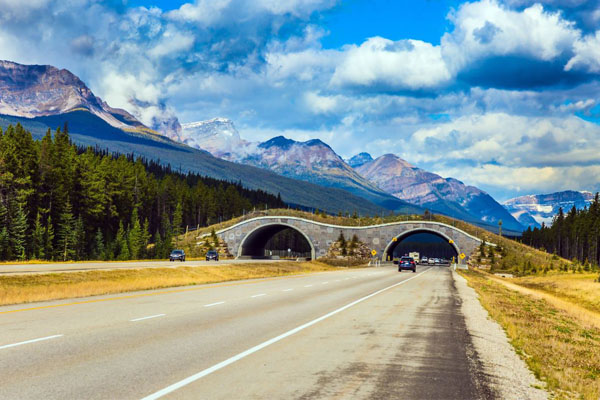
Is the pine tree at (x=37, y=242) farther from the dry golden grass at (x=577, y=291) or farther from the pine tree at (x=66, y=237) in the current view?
the dry golden grass at (x=577, y=291)

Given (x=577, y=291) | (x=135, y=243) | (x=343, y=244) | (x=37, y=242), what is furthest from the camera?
(x=343, y=244)

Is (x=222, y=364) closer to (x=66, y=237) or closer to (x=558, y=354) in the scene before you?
(x=558, y=354)

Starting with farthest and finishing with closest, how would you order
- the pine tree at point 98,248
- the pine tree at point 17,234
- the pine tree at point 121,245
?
the pine tree at point 121,245, the pine tree at point 98,248, the pine tree at point 17,234

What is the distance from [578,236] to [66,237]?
13264 cm

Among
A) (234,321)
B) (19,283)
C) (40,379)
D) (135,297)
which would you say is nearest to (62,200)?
(19,283)

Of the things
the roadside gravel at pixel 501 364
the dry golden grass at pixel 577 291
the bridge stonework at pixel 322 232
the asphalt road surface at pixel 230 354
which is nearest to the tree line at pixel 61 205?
the bridge stonework at pixel 322 232

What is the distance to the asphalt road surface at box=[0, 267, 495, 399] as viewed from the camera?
6.95 metres

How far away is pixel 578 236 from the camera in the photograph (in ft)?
479

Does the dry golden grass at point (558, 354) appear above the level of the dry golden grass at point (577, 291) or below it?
above

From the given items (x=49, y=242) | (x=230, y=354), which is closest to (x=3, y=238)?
(x=49, y=242)

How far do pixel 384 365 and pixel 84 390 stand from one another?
471cm

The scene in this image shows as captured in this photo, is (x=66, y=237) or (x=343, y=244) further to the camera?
(x=343, y=244)

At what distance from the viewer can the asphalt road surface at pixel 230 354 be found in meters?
6.95

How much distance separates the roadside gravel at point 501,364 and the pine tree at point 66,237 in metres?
65.9
